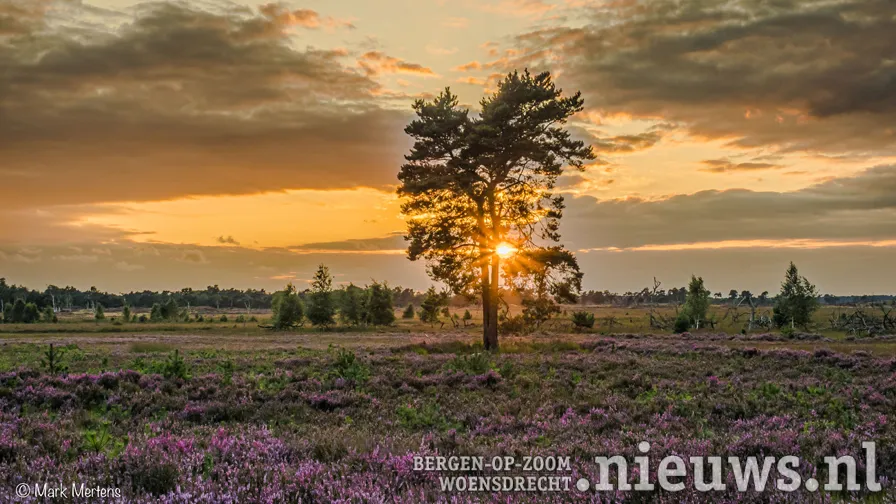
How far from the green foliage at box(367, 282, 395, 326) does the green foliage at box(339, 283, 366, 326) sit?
63.2 inches

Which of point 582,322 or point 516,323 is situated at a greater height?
point 516,323

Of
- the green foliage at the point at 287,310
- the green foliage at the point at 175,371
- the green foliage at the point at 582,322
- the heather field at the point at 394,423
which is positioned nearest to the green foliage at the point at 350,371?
the heather field at the point at 394,423

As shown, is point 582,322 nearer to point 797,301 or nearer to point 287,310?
point 797,301

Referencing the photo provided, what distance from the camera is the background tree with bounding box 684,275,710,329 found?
77375 mm

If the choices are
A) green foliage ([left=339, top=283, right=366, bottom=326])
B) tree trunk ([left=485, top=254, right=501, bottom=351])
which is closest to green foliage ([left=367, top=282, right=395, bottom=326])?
green foliage ([left=339, top=283, right=366, bottom=326])

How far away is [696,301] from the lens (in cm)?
7781

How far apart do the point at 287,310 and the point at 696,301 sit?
6430 centimetres

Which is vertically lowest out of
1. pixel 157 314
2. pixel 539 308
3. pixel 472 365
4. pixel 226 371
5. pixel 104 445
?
pixel 157 314

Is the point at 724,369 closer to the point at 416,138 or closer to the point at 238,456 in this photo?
the point at 238,456

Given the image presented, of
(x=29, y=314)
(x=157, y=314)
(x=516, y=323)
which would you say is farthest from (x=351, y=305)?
(x=29, y=314)

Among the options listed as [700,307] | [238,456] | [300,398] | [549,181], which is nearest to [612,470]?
[238,456]

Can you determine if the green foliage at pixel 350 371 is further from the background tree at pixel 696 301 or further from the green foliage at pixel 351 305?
the green foliage at pixel 351 305

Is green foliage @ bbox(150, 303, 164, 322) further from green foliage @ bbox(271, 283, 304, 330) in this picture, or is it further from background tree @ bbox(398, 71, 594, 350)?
background tree @ bbox(398, 71, 594, 350)

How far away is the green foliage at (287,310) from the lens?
90438mm
